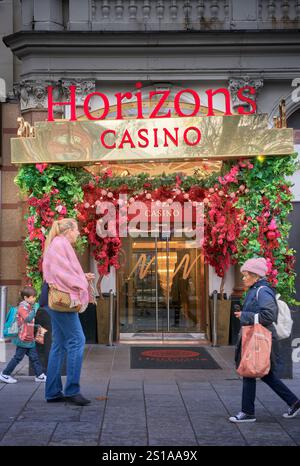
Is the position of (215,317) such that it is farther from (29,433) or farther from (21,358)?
(29,433)

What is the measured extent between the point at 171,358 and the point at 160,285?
3574mm

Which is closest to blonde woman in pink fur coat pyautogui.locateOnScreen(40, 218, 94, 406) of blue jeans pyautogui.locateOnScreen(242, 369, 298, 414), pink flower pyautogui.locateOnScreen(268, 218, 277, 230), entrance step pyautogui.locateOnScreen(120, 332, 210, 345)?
blue jeans pyautogui.locateOnScreen(242, 369, 298, 414)

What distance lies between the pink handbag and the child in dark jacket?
327 cm

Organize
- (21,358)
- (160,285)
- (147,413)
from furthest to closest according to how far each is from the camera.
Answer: (160,285), (21,358), (147,413)

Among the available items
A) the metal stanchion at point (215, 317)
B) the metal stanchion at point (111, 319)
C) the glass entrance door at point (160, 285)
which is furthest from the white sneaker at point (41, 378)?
the glass entrance door at point (160, 285)

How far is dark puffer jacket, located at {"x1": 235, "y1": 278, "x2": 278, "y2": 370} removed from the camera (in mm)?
6582

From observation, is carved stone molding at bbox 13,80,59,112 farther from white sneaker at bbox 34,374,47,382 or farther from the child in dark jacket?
white sneaker at bbox 34,374,47,382

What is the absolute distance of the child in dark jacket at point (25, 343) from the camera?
8750 mm

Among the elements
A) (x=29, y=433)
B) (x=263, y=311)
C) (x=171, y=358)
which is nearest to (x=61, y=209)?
(x=171, y=358)

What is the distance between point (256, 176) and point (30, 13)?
738cm

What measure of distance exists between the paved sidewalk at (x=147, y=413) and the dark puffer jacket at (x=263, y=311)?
70 centimetres

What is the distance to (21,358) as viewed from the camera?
8.87m

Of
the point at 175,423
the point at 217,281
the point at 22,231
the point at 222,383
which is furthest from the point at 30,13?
the point at 175,423

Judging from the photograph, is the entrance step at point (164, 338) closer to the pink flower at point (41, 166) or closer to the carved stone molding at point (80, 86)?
the carved stone molding at point (80, 86)
